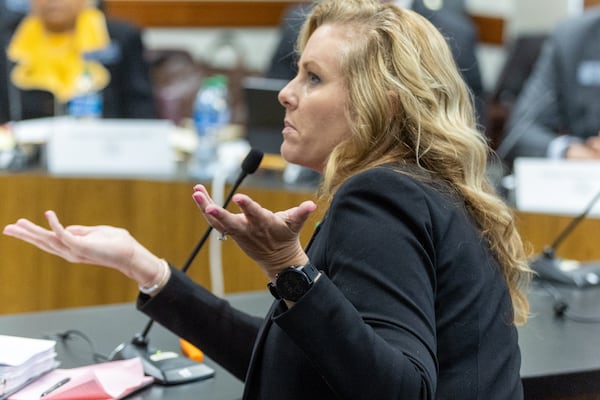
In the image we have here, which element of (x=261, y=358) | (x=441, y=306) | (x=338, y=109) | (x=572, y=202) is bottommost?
(x=572, y=202)

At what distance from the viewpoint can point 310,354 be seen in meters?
1.19

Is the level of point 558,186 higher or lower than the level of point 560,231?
higher

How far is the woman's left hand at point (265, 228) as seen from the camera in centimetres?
114

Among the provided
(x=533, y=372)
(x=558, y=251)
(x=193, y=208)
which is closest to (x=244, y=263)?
(x=193, y=208)

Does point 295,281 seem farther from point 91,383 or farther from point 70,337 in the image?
point 70,337

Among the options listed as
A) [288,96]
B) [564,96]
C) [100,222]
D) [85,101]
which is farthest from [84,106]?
[288,96]

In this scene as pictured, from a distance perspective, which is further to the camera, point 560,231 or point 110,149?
point 110,149

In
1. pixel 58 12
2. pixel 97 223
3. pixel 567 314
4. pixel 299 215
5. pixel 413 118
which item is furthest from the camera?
pixel 58 12

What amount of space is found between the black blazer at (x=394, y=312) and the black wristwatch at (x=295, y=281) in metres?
0.01

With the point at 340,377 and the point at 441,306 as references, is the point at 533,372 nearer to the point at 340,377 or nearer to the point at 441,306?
the point at 441,306

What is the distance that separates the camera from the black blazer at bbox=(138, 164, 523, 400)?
118 cm

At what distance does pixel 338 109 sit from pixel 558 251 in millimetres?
1648

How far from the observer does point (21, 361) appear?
1.49m

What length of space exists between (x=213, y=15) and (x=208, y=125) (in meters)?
2.81
